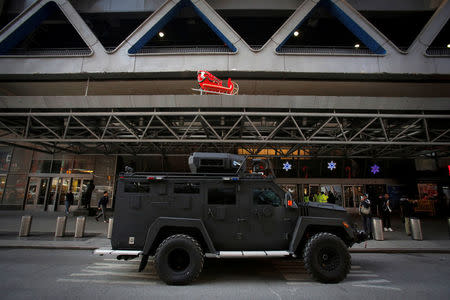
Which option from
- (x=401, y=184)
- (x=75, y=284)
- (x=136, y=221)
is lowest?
(x=75, y=284)

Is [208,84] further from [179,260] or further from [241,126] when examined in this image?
[179,260]

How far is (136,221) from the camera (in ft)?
15.5

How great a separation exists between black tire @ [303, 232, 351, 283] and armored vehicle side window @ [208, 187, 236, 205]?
1973 millimetres

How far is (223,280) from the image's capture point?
463 centimetres

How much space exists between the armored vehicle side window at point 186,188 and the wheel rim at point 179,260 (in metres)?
1.27

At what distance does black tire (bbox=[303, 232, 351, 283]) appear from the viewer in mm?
4434

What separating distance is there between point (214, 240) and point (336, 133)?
11291 millimetres

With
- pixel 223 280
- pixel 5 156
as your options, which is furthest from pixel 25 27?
pixel 223 280

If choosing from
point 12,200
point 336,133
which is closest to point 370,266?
point 336,133

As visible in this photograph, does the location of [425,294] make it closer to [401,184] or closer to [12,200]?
[401,184]

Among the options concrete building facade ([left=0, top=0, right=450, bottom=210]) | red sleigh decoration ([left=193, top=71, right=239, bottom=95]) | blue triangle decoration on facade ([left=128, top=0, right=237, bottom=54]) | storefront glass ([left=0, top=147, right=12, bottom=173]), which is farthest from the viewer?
storefront glass ([left=0, top=147, right=12, bottom=173])

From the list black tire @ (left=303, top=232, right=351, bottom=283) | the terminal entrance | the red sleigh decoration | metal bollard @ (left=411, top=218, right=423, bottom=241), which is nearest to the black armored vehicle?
black tire @ (left=303, top=232, right=351, bottom=283)

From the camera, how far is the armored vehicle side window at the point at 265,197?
4.93 m

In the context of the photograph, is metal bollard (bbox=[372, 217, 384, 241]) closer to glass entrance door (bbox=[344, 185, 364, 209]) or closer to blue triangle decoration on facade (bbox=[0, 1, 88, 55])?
glass entrance door (bbox=[344, 185, 364, 209])
